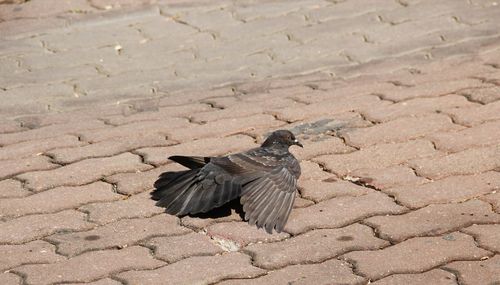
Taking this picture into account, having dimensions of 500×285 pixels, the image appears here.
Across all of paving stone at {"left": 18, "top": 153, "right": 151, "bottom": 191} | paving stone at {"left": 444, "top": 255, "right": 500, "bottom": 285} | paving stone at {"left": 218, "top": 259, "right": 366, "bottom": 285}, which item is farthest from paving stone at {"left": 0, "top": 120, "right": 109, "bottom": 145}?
paving stone at {"left": 444, "top": 255, "right": 500, "bottom": 285}

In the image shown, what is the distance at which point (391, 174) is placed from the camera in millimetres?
6156

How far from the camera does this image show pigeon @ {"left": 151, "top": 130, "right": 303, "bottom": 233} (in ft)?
18.4

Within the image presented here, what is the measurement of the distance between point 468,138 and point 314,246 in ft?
5.64

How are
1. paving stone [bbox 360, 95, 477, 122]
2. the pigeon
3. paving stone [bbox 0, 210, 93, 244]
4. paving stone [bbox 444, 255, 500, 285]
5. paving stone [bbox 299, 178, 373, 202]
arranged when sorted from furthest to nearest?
paving stone [bbox 360, 95, 477, 122], paving stone [bbox 299, 178, 373, 202], the pigeon, paving stone [bbox 0, 210, 93, 244], paving stone [bbox 444, 255, 500, 285]

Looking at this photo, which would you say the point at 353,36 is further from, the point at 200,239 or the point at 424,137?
the point at 200,239

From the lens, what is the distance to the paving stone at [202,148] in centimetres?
648

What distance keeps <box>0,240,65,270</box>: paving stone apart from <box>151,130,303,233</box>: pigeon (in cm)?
69

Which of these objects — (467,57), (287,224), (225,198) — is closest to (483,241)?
(287,224)

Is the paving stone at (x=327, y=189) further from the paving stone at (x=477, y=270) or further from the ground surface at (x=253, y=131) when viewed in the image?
the paving stone at (x=477, y=270)

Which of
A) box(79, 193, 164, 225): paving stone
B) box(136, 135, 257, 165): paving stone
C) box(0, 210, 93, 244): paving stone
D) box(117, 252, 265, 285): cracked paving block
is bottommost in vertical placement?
box(117, 252, 265, 285): cracked paving block

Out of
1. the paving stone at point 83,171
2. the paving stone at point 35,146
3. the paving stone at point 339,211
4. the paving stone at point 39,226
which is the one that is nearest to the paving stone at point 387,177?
the paving stone at point 339,211

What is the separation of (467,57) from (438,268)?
335 centimetres

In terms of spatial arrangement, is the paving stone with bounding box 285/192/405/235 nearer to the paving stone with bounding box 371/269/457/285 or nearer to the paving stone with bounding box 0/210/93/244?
the paving stone with bounding box 371/269/457/285

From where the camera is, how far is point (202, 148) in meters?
6.58
